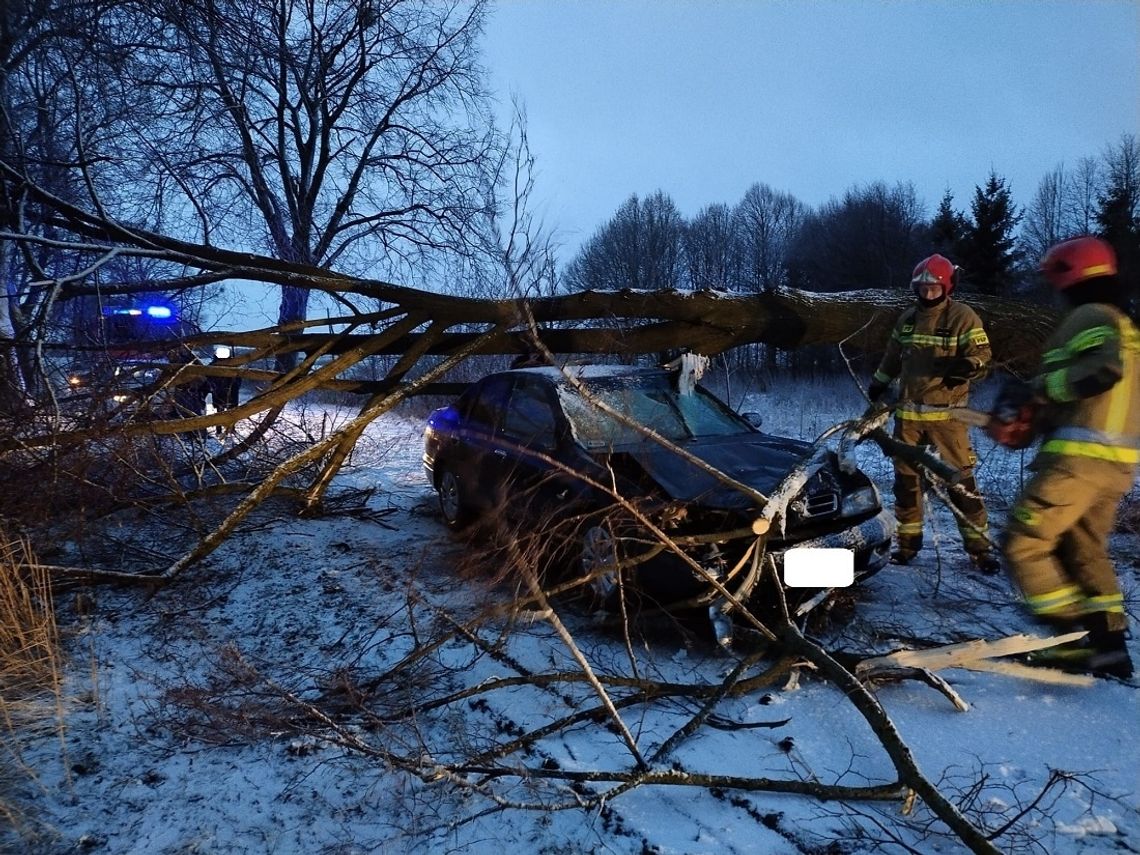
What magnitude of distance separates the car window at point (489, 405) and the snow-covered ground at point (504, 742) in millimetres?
1723

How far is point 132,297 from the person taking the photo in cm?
711

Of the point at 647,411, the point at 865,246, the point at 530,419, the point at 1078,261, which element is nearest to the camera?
the point at 1078,261

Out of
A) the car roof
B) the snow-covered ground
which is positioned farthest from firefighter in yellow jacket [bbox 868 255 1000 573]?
the car roof

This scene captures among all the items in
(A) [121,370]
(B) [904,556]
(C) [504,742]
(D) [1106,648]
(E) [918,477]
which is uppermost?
(A) [121,370]

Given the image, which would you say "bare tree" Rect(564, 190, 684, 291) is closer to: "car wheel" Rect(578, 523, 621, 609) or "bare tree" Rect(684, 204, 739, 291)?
"car wheel" Rect(578, 523, 621, 609)

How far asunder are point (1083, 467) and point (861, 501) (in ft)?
3.82

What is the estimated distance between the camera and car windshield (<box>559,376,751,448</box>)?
4676 millimetres

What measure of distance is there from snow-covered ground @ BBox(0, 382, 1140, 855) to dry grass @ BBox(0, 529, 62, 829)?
99mm

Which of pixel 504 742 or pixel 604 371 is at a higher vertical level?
pixel 604 371

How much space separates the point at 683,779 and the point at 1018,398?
85.4 inches

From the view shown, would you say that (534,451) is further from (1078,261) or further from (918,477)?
(1078,261)

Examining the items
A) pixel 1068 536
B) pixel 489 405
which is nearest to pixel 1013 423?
pixel 1068 536

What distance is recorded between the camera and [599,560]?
3.91 metres

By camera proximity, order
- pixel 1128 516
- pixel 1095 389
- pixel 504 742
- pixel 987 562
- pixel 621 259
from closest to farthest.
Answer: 1. pixel 1095 389
2. pixel 504 742
3. pixel 987 562
4. pixel 1128 516
5. pixel 621 259
